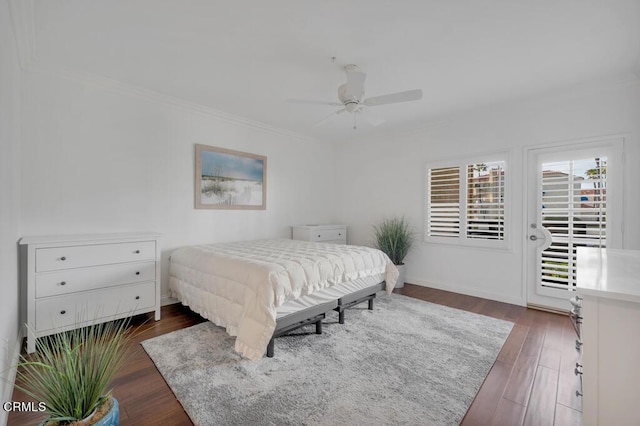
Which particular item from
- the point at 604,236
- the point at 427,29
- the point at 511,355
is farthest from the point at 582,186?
the point at 427,29

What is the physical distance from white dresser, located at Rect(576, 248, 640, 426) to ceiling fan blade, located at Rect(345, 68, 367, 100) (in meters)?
2.20

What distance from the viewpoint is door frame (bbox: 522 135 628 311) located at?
116 inches

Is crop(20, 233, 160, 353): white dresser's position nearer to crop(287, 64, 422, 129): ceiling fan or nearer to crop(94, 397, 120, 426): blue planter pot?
crop(94, 397, 120, 426): blue planter pot

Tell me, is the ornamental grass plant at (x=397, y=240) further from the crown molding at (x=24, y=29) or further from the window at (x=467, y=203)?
the crown molding at (x=24, y=29)

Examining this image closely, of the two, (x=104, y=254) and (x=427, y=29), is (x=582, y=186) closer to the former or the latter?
→ (x=427, y=29)

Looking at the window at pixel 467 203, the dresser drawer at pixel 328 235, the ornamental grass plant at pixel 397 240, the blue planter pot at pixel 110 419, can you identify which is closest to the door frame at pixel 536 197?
the window at pixel 467 203

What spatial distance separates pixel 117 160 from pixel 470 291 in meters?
4.79

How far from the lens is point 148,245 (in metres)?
2.90

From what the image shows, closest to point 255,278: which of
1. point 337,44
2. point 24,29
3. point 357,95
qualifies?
point 357,95

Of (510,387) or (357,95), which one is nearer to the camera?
(510,387)

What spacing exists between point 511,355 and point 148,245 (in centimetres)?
354

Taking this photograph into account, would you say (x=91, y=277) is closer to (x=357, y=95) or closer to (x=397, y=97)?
(x=357, y=95)

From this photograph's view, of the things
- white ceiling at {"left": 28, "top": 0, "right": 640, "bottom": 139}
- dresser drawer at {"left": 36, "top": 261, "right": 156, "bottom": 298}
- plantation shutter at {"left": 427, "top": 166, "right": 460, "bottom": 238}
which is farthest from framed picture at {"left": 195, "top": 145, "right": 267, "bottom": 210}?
plantation shutter at {"left": 427, "top": 166, "right": 460, "bottom": 238}

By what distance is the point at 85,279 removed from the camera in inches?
99.7
